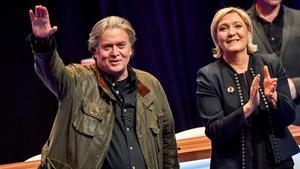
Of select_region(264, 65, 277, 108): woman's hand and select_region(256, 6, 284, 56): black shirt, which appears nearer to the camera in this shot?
select_region(264, 65, 277, 108): woman's hand

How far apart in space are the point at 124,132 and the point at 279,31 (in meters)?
1.45

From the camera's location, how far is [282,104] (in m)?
2.33

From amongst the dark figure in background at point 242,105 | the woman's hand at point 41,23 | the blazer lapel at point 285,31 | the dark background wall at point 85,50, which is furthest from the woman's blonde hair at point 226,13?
the dark background wall at point 85,50

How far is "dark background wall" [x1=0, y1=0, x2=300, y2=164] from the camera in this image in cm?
440

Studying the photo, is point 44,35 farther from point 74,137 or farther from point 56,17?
point 56,17

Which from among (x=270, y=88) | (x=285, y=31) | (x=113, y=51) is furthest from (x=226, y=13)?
(x=285, y=31)

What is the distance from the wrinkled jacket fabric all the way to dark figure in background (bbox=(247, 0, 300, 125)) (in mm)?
1177

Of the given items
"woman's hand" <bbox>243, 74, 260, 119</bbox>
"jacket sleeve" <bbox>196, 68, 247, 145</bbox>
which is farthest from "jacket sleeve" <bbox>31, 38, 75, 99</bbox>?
"woman's hand" <bbox>243, 74, 260, 119</bbox>

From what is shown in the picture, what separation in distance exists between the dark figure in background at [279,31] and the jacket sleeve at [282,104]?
83 centimetres

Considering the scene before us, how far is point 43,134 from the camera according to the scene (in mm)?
4668

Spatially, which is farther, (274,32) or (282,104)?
(274,32)

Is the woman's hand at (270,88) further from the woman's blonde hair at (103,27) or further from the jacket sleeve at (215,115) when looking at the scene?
the woman's blonde hair at (103,27)

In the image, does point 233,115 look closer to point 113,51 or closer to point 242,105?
point 242,105

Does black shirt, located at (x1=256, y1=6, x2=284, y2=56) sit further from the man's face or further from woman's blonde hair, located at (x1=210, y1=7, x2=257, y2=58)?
the man's face
